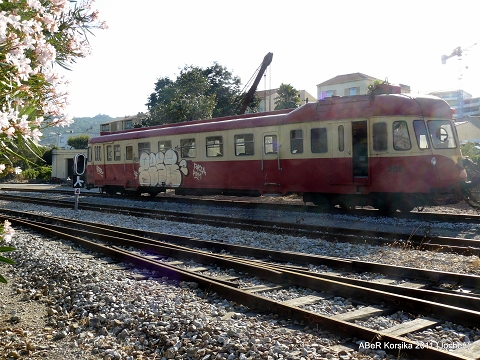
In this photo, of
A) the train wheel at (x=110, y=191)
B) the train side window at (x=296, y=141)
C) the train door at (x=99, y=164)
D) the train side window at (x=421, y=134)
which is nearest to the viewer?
the train side window at (x=421, y=134)

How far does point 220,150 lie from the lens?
17156mm

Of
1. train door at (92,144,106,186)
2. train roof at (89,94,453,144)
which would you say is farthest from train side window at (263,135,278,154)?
train door at (92,144,106,186)

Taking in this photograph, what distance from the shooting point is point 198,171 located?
18156 mm

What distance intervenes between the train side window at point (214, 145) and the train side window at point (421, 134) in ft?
23.4

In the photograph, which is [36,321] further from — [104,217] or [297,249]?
[104,217]

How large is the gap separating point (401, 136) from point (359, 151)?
1.26 m

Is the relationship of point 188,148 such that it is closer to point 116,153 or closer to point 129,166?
point 129,166

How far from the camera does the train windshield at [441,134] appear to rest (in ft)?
41.7

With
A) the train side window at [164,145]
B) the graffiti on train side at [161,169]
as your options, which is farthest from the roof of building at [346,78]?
the train side window at [164,145]

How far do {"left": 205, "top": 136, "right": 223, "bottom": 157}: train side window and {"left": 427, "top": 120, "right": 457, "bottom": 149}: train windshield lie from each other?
24.4 feet

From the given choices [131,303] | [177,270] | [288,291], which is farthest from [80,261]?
[288,291]

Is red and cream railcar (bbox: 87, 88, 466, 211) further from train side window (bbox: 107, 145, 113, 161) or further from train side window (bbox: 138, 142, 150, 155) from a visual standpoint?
train side window (bbox: 107, 145, 113, 161)

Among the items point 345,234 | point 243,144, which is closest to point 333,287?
point 345,234

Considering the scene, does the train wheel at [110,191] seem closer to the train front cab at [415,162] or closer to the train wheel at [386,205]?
the train wheel at [386,205]
